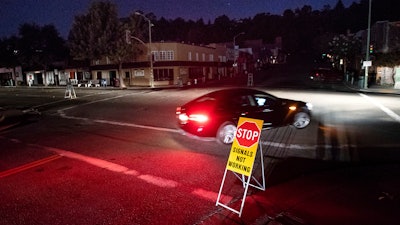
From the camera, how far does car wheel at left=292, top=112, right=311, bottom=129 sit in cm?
1066

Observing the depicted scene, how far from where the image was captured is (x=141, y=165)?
7.57 meters

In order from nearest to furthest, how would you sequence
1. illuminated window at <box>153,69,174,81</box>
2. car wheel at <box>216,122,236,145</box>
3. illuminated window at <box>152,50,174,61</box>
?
car wheel at <box>216,122,236,145</box>, illuminated window at <box>153,69,174,81</box>, illuminated window at <box>152,50,174,61</box>

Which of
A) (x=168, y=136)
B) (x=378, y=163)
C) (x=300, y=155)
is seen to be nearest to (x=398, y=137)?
(x=378, y=163)

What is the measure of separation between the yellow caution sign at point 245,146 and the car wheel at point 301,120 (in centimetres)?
594

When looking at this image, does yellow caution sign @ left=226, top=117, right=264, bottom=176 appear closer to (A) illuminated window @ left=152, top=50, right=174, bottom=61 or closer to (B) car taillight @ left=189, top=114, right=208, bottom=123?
(B) car taillight @ left=189, top=114, right=208, bottom=123

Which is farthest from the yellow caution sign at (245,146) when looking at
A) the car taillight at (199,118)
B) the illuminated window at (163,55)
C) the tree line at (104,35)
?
the illuminated window at (163,55)

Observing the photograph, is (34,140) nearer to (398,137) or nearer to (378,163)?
(378,163)

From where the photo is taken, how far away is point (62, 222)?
491cm

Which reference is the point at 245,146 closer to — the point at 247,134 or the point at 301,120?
the point at 247,134

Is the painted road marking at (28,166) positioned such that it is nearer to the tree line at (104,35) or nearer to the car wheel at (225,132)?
the car wheel at (225,132)

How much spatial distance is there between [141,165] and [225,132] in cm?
286

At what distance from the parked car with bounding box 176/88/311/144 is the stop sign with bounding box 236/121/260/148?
371 cm

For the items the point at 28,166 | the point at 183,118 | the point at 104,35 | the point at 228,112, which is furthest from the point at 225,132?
the point at 104,35

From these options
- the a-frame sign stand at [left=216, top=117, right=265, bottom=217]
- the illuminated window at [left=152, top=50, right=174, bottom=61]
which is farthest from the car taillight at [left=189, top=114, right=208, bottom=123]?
the illuminated window at [left=152, top=50, right=174, bottom=61]
